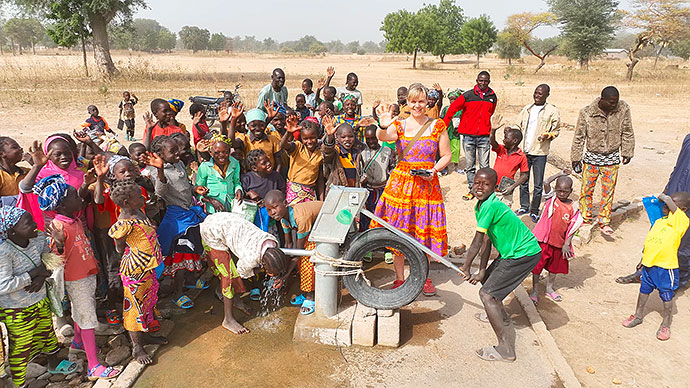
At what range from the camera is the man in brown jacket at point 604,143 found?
5902 mm

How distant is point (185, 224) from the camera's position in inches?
170

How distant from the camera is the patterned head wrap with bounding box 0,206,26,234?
2957 mm

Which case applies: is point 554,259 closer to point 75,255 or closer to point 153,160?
point 153,160

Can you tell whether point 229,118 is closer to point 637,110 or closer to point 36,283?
point 36,283

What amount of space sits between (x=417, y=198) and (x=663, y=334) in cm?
263

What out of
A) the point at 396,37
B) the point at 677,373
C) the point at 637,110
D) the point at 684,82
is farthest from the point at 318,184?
the point at 396,37

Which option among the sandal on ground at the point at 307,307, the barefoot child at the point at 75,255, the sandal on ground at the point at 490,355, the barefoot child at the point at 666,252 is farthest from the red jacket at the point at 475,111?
the barefoot child at the point at 75,255

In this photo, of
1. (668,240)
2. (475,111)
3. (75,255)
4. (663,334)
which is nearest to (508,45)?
(475,111)

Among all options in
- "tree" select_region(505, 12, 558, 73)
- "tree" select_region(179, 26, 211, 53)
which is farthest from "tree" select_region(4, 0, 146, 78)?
"tree" select_region(179, 26, 211, 53)

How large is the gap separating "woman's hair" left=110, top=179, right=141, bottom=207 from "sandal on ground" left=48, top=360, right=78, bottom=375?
4.66 feet

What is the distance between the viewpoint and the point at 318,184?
4832mm

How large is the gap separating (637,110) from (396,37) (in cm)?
2916

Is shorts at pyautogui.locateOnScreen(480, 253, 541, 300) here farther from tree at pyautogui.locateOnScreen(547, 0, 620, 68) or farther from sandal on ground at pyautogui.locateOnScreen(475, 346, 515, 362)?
tree at pyautogui.locateOnScreen(547, 0, 620, 68)

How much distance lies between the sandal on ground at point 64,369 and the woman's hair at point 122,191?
142 cm
